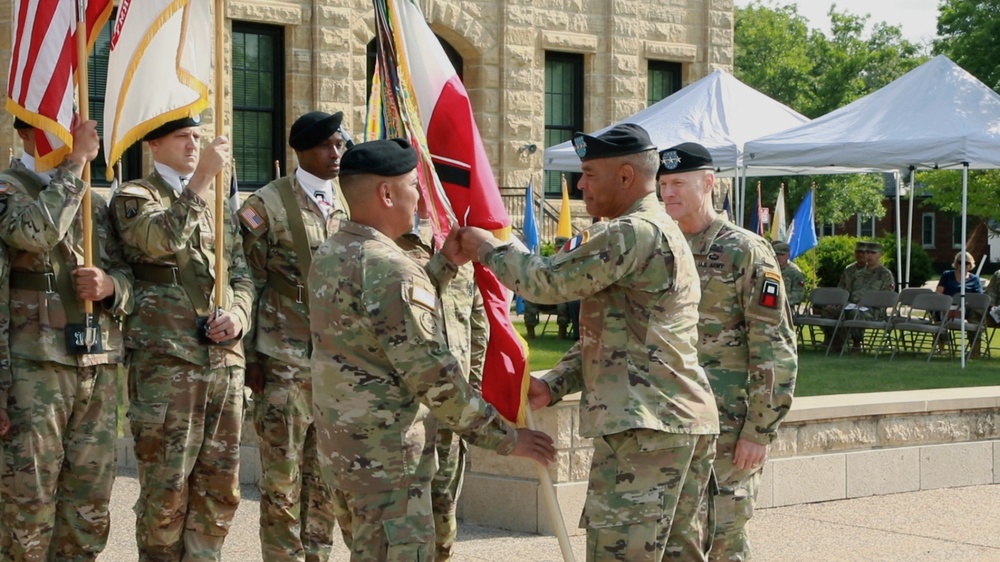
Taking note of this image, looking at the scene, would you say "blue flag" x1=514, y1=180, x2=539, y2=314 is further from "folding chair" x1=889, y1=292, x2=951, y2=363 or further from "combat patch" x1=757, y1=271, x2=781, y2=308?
"combat patch" x1=757, y1=271, x2=781, y2=308

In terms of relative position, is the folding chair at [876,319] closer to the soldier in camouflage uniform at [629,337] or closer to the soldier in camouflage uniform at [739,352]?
the soldier in camouflage uniform at [739,352]

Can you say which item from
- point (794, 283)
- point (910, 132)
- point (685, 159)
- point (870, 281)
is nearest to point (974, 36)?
point (870, 281)

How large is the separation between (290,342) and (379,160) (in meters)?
1.81

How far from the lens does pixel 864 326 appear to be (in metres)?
17.7

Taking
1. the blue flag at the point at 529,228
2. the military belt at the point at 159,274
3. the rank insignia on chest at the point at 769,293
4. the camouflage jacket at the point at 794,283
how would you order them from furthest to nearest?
the blue flag at the point at 529,228 < the camouflage jacket at the point at 794,283 < the military belt at the point at 159,274 < the rank insignia on chest at the point at 769,293

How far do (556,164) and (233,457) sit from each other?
13.8 metres

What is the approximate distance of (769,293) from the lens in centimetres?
597

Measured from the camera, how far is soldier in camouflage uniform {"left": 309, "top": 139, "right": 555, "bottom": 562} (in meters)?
4.79

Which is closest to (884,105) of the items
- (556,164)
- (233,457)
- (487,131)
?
(556,164)

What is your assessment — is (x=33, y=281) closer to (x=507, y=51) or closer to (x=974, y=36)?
(x=507, y=51)

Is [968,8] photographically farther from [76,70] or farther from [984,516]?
[76,70]

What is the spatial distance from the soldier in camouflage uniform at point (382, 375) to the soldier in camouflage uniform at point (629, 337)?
0.94ft

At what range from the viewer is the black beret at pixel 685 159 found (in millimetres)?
6105

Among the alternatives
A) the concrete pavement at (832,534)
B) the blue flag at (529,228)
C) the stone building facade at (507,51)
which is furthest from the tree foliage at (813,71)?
the concrete pavement at (832,534)
